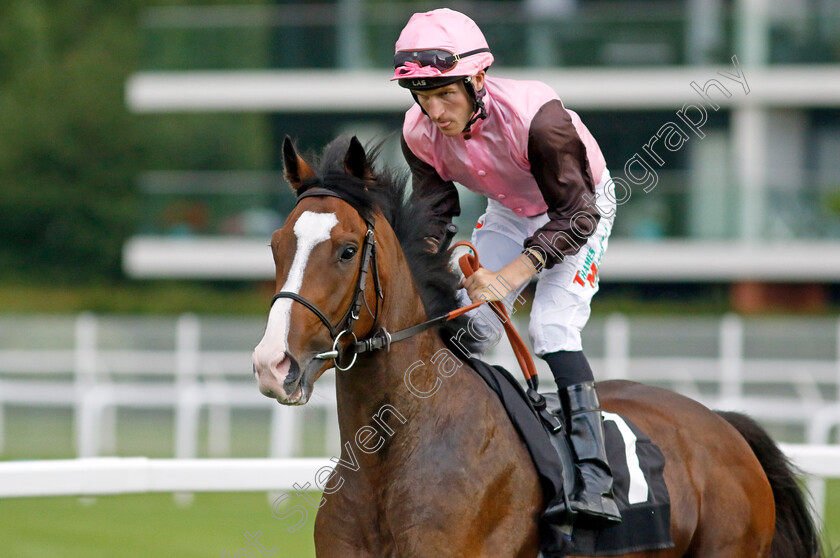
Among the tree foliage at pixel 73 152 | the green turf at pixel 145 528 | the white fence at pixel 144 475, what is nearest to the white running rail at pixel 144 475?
the white fence at pixel 144 475

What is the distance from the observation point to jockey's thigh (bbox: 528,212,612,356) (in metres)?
3.62

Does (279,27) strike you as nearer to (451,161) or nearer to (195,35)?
(195,35)

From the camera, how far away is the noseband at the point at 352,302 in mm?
2908

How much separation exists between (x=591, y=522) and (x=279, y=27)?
17.0 metres

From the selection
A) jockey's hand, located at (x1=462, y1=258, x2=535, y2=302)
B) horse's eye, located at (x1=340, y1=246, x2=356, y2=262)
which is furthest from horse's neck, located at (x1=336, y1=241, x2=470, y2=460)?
jockey's hand, located at (x1=462, y1=258, x2=535, y2=302)

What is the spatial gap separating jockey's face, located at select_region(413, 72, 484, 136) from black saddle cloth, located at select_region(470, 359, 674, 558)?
0.73 m

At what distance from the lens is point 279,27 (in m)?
19.4

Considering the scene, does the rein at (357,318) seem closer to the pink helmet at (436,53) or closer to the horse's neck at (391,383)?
the horse's neck at (391,383)

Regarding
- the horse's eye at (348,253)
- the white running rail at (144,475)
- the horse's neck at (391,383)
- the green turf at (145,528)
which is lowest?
the green turf at (145,528)

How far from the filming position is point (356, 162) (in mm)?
3180

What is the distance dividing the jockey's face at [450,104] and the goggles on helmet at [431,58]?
0.07 metres

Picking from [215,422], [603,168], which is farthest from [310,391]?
[215,422]

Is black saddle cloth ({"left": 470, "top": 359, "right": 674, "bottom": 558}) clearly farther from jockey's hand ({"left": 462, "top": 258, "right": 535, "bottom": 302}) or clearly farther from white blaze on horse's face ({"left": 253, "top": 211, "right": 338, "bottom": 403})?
white blaze on horse's face ({"left": 253, "top": 211, "right": 338, "bottom": 403})

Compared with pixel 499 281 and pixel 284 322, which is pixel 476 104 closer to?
pixel 499 281
